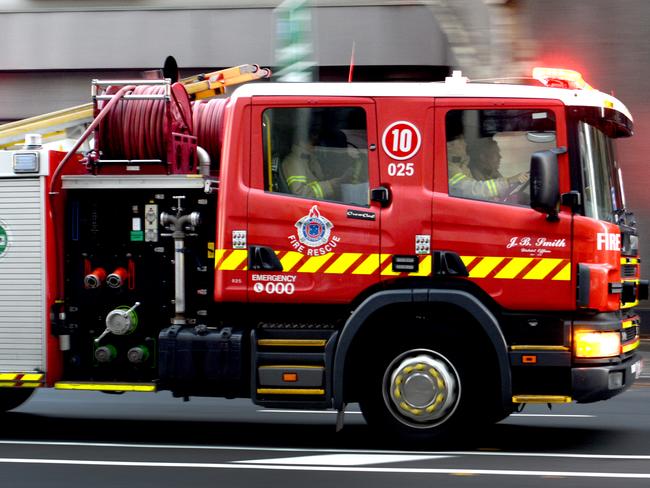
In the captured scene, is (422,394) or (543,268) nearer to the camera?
(543,268)

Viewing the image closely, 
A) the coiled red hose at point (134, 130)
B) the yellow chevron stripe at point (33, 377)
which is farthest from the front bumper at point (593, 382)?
the yellow chevron stripe at point (33, 377)

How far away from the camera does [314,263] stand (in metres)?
8.59

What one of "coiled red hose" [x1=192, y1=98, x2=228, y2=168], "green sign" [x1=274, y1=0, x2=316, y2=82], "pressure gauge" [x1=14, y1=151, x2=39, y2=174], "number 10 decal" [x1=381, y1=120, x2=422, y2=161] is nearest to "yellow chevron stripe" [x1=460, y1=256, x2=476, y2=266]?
"number 10 decal" [x1=381, y1=120, x2=422, y2=161]

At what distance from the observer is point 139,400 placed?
1209 cm

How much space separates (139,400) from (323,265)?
4.23m

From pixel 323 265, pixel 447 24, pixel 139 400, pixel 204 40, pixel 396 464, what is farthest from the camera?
pixel 204 40

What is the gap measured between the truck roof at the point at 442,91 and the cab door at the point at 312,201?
7 centimetres

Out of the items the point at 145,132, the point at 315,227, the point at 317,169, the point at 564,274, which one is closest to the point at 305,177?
the point at 317,169

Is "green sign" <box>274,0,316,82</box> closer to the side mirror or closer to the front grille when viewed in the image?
the front grille

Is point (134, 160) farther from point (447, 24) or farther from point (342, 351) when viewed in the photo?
point (447, 24)

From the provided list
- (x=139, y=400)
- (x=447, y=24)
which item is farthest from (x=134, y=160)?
(x=447, y=24)

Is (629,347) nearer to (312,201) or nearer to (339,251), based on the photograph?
(339,251)

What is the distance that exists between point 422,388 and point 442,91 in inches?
83.1

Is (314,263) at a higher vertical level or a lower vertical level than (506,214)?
lower
